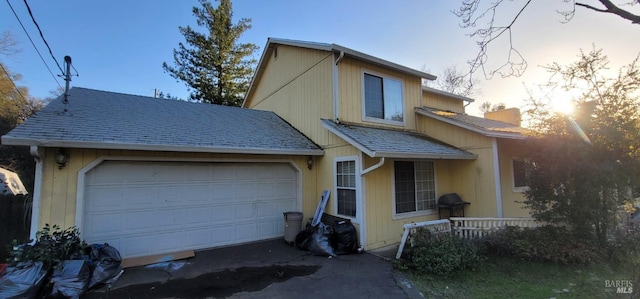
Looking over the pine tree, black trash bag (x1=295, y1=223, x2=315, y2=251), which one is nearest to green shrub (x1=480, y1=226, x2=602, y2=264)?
black trash bag (x1=295, y1=223, x2=315, y2=251)

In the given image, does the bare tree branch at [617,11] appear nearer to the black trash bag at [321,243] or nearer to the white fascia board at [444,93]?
the black trash bag at [321,243]

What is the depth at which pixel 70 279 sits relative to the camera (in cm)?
429

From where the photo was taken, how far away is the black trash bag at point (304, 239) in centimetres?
663

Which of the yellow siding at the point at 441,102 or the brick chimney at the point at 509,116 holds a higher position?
the yellow siding at the point at 441,102

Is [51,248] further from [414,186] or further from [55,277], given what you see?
[414,186]

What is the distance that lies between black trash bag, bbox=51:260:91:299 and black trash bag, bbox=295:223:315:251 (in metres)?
3.96

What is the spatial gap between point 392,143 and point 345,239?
8.53 ft

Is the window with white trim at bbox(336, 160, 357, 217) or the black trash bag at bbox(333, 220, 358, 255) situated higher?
the window with white trim at bbox(336, 160, 357, 217)

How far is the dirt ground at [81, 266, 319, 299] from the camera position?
14.4 feet

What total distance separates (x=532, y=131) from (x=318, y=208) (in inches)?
213

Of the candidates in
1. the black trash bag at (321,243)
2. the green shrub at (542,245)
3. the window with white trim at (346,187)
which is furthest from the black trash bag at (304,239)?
the green shrub at (542,245)

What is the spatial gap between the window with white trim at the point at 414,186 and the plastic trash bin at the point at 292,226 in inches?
100

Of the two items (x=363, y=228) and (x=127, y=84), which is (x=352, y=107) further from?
(x=127, y=84)

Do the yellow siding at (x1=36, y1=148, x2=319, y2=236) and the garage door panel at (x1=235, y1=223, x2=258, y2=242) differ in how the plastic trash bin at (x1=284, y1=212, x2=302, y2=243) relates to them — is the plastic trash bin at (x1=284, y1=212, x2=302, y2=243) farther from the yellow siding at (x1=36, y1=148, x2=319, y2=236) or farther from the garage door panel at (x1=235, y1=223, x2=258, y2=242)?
the yellow siding at (x1=36, y1=148, x2=319, y2=236)
